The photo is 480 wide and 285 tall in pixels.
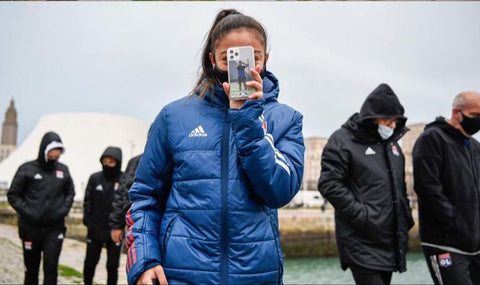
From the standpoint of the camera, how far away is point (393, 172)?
341 cm

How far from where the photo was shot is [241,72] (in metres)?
1.54

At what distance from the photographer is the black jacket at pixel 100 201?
213 inches

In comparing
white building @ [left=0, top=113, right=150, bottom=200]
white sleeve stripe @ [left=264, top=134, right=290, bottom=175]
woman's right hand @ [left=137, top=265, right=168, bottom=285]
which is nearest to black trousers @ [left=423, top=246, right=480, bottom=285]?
white sleeve stripe @ [left=264, top=134, right=290, bottom=175]

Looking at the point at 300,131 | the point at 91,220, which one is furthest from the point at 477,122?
the point at 91,220

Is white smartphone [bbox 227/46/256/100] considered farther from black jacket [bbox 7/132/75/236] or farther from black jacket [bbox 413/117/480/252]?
black jacket [bbox 7/132/75/236]

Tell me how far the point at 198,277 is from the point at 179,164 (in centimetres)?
43

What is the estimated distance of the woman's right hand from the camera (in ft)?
4.99

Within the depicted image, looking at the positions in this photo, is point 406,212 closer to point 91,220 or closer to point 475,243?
point 475,243

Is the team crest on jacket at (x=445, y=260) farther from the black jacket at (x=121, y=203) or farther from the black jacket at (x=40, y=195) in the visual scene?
the black jacket at (x=40, y=195)

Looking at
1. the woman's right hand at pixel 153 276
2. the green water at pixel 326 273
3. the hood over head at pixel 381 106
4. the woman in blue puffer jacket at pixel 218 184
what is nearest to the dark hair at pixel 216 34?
the woman in blue puffer jacket at pixel 218 184

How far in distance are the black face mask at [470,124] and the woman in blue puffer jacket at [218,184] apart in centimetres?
256

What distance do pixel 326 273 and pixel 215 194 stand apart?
13873 mm

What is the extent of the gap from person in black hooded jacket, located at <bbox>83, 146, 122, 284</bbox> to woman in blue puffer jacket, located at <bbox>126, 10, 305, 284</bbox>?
149 inches

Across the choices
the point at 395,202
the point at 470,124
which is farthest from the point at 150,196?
the point at 470,124
